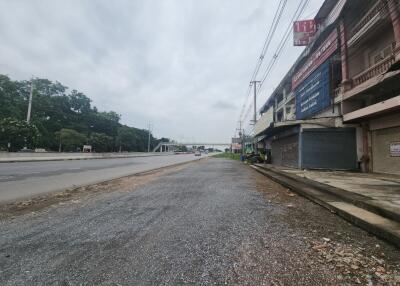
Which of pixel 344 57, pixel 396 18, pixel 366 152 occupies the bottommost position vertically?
pixel 366 152

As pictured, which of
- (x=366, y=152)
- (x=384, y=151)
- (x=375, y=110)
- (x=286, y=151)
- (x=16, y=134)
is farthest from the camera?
(x=16, y=134)

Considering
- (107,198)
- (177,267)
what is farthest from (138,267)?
(107,198)

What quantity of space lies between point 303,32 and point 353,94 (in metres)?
11.2

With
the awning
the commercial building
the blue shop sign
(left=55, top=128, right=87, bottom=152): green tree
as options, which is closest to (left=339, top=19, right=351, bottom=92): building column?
the commercial building

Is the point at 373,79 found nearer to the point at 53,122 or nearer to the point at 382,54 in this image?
the point at 382,54

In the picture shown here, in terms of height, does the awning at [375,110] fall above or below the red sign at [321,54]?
below

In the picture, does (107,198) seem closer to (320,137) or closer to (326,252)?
(326,252)

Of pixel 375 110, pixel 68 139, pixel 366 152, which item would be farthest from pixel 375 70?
pixel 68 139

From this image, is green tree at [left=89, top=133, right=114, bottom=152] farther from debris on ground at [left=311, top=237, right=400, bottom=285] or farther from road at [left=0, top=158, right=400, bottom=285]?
debris on ground at [left=311, top=237, right=400, bottom=285]

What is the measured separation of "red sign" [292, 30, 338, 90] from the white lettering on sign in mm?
7284

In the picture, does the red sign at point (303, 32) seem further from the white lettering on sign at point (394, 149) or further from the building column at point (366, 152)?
the white lettering on sign at point (394, 149)

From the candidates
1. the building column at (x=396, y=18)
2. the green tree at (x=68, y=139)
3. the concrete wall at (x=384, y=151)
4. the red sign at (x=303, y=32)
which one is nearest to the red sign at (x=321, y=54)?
the red sign at (x=303, y=32)

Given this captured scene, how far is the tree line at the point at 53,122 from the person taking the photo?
43188mm

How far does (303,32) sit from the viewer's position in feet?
75.9
